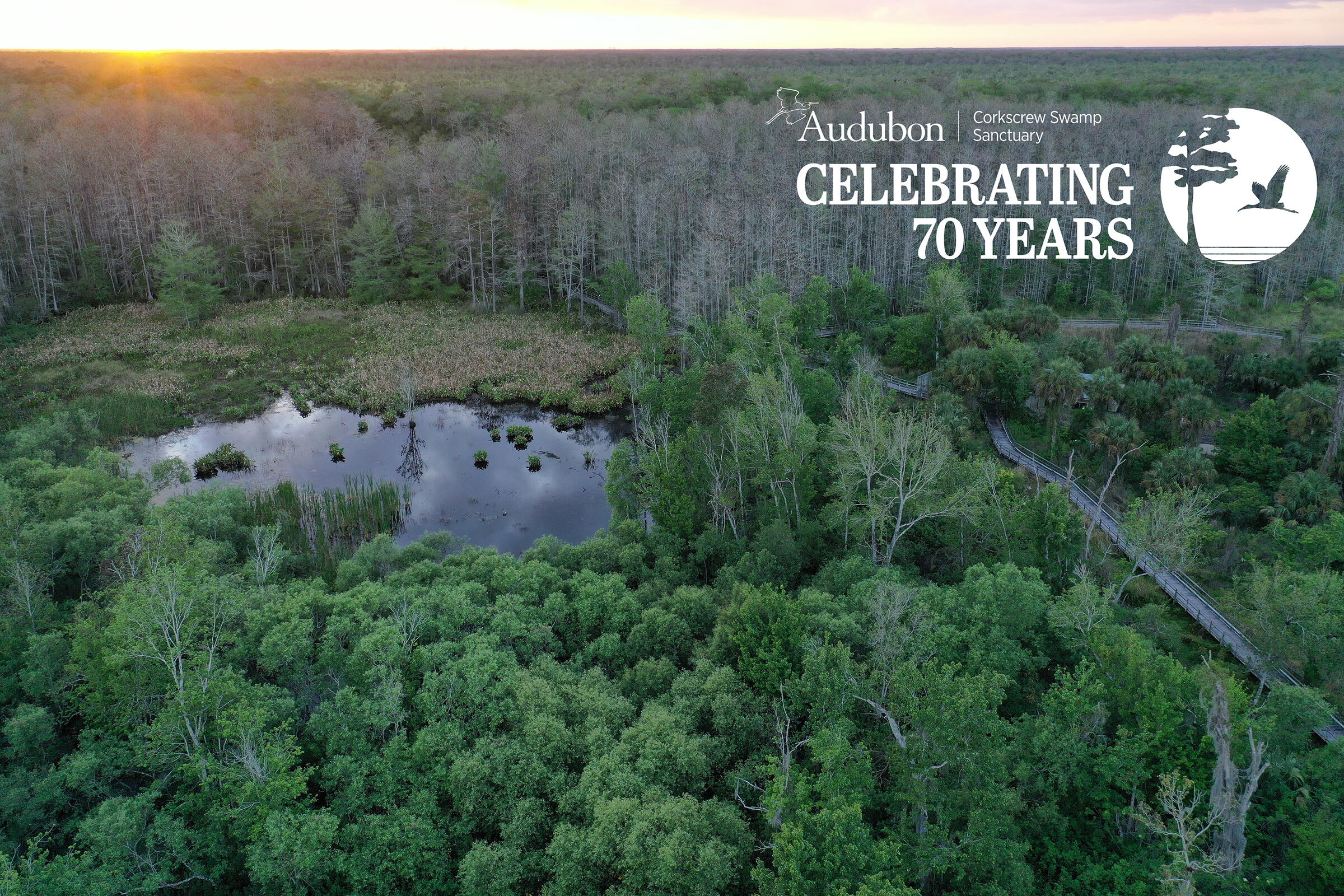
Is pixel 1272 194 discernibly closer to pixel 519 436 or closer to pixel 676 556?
pixel 519 436

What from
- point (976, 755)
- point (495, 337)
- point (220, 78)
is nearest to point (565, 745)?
point (976, 755)

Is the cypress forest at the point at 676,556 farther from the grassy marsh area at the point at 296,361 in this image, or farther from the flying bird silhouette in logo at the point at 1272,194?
the flying bird silhouette in logo at the point at 1272,194

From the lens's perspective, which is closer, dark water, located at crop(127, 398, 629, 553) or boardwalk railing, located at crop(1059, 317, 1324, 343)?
dark water, located at crop(127, 398, 629, 553)

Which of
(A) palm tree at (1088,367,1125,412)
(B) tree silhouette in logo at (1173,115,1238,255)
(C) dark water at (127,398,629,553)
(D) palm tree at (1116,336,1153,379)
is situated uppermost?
(B) tree silhouette in logo at (1173,115,1238,255)

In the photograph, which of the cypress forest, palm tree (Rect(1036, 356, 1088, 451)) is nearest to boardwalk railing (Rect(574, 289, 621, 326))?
the cypress forest

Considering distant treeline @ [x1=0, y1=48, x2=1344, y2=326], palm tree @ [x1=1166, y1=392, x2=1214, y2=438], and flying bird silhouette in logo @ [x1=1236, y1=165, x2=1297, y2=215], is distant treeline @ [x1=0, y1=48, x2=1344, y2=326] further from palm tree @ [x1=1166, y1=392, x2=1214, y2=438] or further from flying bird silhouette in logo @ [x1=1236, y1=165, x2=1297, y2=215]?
palm tree @ [x1=1166, y1=392, x2=1214, y2=438]

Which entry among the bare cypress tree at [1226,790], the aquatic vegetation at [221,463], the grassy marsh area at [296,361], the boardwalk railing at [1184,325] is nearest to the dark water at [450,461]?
the aquatic vegetation at [221,463]

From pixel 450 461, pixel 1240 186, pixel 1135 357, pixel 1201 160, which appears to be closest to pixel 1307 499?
pixel 1135 357

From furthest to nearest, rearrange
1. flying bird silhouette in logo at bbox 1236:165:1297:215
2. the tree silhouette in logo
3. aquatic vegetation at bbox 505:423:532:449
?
the tree silhouette in logo, flying bird silhouette in logo at bbox 1236:165:1297:215, aquatic vegetation at bbox 505:423:532:449
